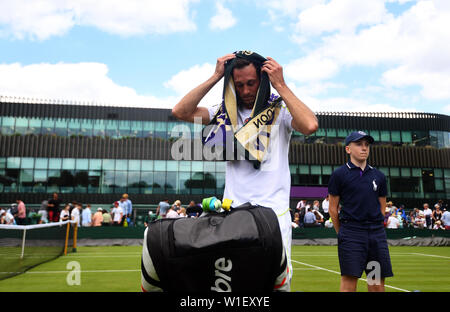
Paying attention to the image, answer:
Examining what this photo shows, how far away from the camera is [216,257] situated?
1.41 metres

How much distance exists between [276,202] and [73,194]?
3892 cm

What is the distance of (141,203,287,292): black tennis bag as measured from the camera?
1.40 metres

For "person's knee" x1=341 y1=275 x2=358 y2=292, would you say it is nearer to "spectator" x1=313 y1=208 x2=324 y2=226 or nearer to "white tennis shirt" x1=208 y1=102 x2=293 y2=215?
"white tennis shirt" x1=208 y1=102 x2=293 y2=215

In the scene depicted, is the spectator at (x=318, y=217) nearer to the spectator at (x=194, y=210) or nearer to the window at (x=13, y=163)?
the spectator at (x=194, y=210)

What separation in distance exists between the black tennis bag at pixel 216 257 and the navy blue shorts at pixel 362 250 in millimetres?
2746

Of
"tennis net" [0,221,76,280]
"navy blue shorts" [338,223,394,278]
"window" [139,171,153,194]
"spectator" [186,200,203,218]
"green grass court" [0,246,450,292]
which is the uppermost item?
"window" [139,171,153,194]

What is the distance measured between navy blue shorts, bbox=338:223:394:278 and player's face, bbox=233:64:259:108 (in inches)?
95.4

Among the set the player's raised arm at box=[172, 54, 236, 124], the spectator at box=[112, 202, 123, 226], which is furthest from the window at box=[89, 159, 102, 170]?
the player's raised arm at box=[172, 54, 236, 124]

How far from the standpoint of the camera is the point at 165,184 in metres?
39.5

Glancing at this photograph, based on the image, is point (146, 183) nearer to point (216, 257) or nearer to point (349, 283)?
point (349, 283)

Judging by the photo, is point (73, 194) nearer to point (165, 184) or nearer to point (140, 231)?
point (165, 184)

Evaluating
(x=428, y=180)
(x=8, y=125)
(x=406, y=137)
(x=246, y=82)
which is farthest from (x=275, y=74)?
(x=406, y=137)

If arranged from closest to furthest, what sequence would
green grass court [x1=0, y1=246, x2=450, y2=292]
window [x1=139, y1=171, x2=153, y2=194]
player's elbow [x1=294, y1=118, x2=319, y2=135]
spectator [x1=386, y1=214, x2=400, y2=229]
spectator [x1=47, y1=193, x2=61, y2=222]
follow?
player's elbow [x1=294, y1=118, x2=319, y2=135] < green grass court [x1=0, y1=246, x2=450, y2=292] < spectator [x1=47, y1=193, x2=61, y2=222] < spectator [x1=386, y1=214, x2=400, y2=229] < window [x1=139, y1=171, x2=153, y2=194]

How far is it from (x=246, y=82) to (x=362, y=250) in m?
2.61
